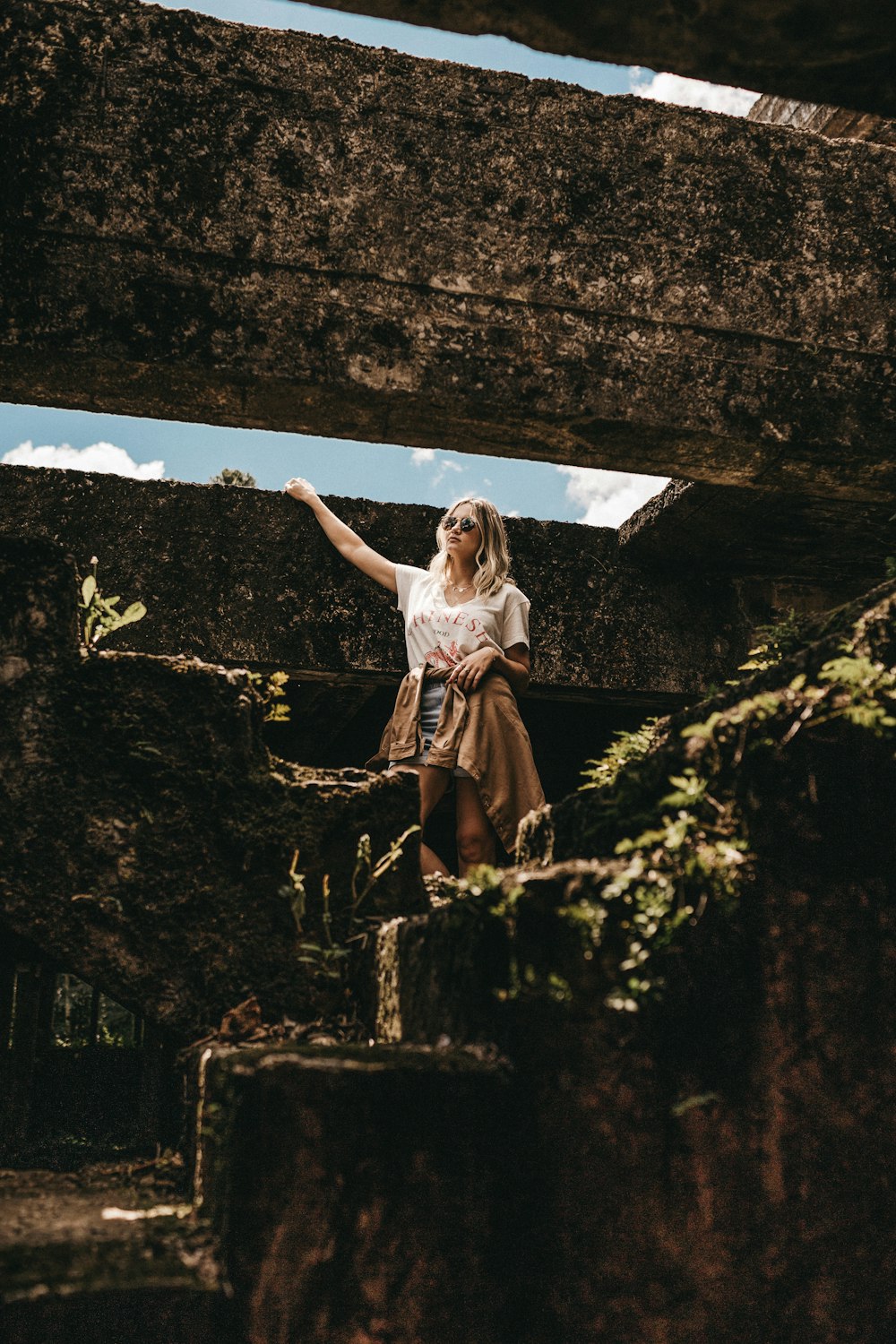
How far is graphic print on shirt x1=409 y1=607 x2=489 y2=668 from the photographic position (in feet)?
12.0

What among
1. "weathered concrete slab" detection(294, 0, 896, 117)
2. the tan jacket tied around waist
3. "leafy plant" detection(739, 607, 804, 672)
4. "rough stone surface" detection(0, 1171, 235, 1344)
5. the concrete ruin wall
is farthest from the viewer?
the tan jacket tied around waist

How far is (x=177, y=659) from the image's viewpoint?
2.69 meters

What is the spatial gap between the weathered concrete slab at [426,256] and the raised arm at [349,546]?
813 millimetres

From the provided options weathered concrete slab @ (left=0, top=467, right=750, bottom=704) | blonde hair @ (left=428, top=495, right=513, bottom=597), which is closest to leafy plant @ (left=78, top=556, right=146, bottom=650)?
weathered concrete slab @ (left=0, top=467, right=750, bottom=704)

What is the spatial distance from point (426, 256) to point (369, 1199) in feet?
8.00

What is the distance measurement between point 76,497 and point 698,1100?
117 inches

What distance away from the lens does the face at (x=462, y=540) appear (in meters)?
3.81

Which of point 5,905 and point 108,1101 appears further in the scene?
point 108,1101

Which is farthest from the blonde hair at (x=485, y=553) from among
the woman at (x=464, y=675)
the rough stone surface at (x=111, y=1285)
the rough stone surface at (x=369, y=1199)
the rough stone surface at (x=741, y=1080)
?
the rough stone surface at (x=111, y=1285)

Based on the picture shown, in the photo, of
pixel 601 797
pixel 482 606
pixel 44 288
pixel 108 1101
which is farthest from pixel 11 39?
pixel 108 1101

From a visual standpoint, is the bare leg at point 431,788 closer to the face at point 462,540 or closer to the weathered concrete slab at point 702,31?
the face at point 462,540

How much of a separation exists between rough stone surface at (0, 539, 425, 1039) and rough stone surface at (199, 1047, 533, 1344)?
2.48ft

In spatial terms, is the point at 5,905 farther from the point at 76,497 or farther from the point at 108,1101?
the point at 108,1101

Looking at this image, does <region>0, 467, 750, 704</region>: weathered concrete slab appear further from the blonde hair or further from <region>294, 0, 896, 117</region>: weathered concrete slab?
<region>294, 0, 896, 117</region>: weathered concrete slab
